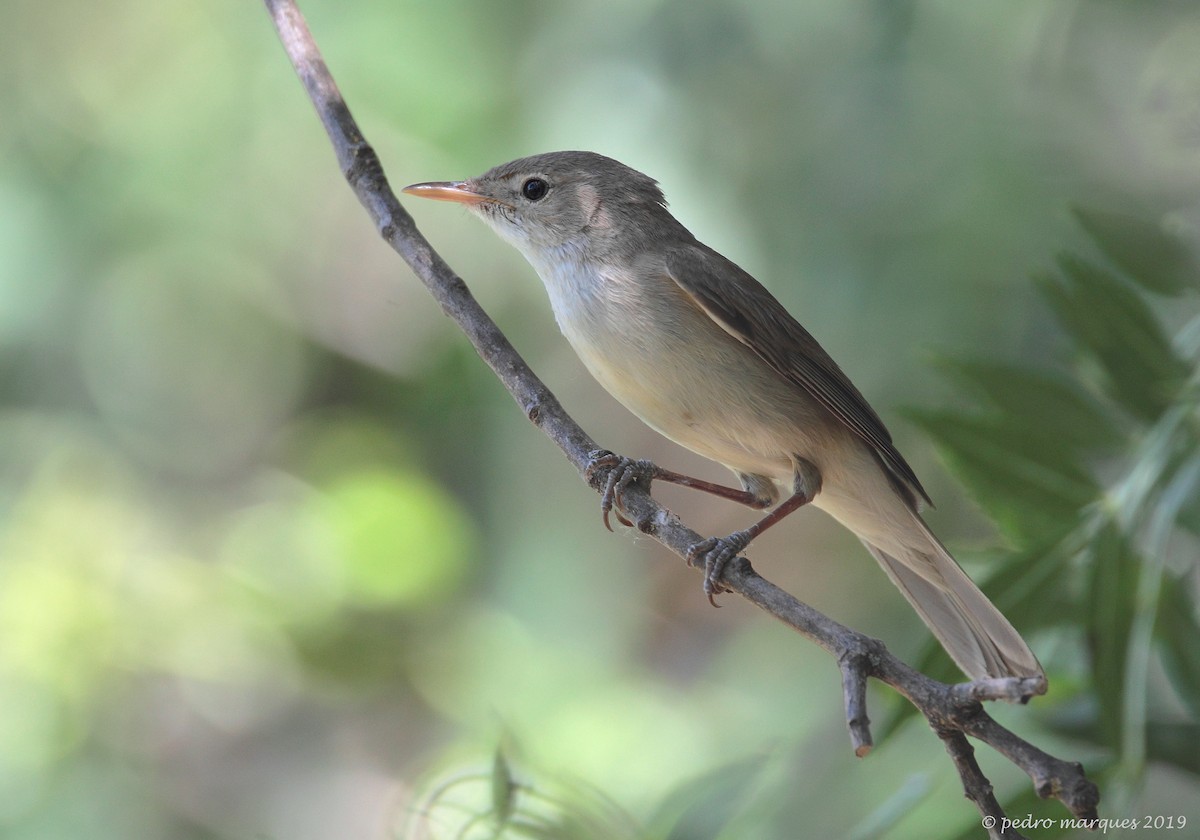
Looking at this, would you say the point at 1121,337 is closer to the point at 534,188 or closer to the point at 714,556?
the point at 714,556

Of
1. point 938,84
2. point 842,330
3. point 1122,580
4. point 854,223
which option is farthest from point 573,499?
point 1122,580

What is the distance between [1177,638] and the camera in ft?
7.74

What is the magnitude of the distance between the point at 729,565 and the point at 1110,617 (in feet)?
2.96

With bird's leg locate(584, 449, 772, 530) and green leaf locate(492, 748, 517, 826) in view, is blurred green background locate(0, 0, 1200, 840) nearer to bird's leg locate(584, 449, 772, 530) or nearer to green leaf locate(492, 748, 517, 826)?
bird's leg locate(584, 449, 772, 530)

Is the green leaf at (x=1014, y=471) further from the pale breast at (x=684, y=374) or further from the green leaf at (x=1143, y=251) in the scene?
the green leaf at (x=1143, y=251)

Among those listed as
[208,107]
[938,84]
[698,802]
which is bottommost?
[698,802]

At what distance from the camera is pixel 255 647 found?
3.94 metres

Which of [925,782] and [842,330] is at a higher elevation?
[842,330]

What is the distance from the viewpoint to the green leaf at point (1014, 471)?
2377 mm

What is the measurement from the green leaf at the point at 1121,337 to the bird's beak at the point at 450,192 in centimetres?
147

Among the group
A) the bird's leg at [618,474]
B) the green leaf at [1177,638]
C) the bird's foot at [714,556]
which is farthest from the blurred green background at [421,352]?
the bird's foot at [714,556]

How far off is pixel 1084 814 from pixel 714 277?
5.20ft

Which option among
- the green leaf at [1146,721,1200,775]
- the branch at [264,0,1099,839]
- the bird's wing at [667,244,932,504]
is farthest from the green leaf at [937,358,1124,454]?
the branch at [264,0,1099,839]

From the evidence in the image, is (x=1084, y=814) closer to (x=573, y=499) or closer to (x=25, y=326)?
(x=573, y=499)
